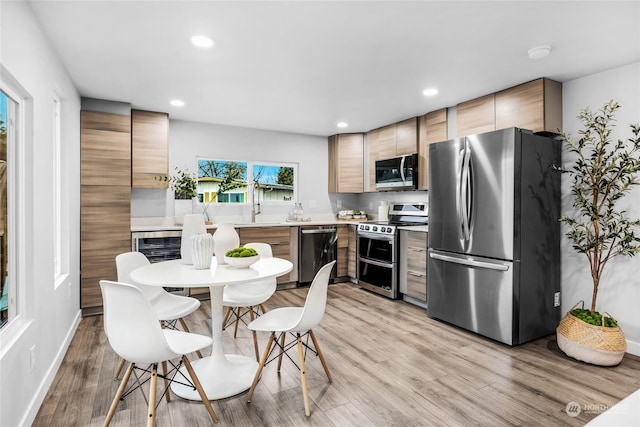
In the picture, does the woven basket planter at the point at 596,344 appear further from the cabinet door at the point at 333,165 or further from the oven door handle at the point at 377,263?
the cabinet door at the point at 333,165

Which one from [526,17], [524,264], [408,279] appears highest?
[526,17]

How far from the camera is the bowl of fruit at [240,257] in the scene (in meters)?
2.36

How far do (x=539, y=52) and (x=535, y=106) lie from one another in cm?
71

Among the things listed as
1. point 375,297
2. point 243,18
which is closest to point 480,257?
point 375,297

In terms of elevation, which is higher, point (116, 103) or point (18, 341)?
point (116, 103)

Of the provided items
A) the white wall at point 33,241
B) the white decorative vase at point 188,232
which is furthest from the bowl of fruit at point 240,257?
the white wall at point 33,241

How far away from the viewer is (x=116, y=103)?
403cm

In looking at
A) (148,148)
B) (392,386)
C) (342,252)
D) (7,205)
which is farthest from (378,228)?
(7,205)

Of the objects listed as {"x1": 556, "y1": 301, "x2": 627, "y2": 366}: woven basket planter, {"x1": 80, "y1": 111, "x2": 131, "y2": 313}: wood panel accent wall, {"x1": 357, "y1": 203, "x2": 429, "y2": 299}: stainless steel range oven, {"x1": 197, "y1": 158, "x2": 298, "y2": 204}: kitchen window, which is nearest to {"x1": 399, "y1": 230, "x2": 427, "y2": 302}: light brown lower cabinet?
{"x1": 357, "y1": 203, "x2": 429, "y2": 299}: stainless steel range oven

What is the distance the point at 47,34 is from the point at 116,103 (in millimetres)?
1637

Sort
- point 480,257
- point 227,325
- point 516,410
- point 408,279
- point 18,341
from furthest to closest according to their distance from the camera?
point 408,279 → point 227,325 → point 480,257 → point 516,410 → point 18,341

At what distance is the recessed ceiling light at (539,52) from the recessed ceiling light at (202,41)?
2371 millimetres

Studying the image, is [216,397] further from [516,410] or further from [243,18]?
[243,18]

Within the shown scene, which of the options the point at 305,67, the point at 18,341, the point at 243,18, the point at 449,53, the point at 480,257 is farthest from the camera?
the point at 480,257
